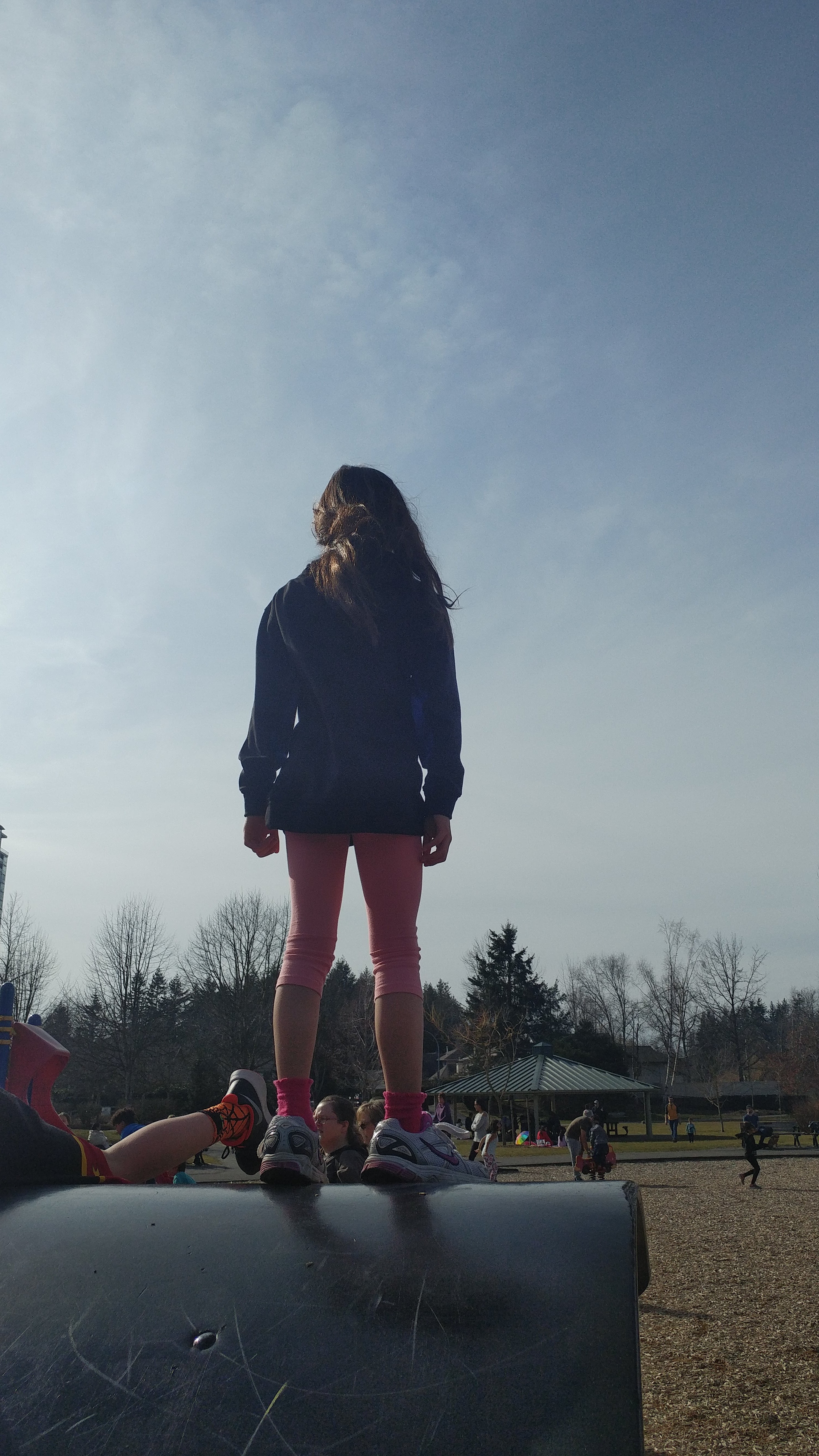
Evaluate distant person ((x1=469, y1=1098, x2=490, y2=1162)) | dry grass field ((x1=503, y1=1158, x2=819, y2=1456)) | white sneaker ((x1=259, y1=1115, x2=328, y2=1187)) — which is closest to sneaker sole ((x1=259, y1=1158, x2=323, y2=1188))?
white sneaker ((x1=259, y1=1115, x2=328, y2=1187))

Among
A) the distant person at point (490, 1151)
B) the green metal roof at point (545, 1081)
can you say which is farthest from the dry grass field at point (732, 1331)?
the green metal roof at point (545, 1081)

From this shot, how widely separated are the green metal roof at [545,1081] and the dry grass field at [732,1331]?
2379 centimetres

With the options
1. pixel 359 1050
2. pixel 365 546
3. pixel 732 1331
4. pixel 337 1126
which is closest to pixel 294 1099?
pixel 365 546

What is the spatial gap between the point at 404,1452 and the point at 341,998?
5908 centimetres

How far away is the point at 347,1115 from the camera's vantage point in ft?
17.0

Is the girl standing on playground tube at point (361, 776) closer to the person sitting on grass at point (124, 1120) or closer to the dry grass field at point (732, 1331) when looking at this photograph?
the dry grass field at point (732, 1331)

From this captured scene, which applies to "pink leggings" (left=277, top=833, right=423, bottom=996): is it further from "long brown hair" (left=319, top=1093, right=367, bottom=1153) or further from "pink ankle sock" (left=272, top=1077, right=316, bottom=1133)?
"long brown hair" (left=319, top=1093, right=367, bottom=1153)

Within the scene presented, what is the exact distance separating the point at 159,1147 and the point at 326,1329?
4.84 feet

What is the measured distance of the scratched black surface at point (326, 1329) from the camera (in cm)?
124

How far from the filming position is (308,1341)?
138 cm

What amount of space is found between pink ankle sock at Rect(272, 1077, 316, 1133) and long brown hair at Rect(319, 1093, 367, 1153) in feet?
8.55

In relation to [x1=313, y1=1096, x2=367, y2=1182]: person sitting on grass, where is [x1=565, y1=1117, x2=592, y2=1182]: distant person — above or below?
below

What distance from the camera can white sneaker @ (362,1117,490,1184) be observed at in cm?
224

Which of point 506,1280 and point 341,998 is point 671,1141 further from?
point 506,1280
